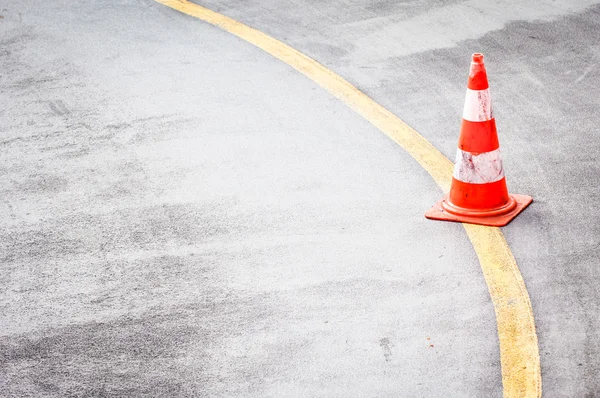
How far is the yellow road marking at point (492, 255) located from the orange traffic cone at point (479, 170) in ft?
0.50

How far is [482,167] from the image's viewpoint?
217 inches

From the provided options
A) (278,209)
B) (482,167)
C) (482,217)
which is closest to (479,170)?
(482,167)

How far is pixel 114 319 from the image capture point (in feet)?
15.3

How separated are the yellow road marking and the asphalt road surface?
2.4 inches

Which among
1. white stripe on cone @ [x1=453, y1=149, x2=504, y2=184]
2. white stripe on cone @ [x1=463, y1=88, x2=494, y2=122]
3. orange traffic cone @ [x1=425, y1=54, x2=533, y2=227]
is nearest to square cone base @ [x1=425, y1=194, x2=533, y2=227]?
orange traffic cone @ [x1=425, y1=54, x2=533, y2=227]

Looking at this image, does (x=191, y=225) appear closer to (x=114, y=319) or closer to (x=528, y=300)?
(x=114, y=319)

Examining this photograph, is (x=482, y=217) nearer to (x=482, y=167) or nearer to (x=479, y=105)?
(x=482, y=167)

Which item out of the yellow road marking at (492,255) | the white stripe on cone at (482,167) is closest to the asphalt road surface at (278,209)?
the yellow road marking at (492,255)

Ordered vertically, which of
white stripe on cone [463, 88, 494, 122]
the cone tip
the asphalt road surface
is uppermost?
the cone tip

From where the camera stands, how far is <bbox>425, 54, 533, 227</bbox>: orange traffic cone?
5.50 meters

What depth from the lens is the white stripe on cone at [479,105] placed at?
5496 mm

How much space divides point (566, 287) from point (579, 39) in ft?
14.6

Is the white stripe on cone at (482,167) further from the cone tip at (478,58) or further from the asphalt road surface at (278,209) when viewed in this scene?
the cone tip at (478,58)

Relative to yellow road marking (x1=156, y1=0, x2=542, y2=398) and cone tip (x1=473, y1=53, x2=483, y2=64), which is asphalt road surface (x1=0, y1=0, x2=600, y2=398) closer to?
yellow road marking (x1=156, y1=0, x2=542, y2=398)
